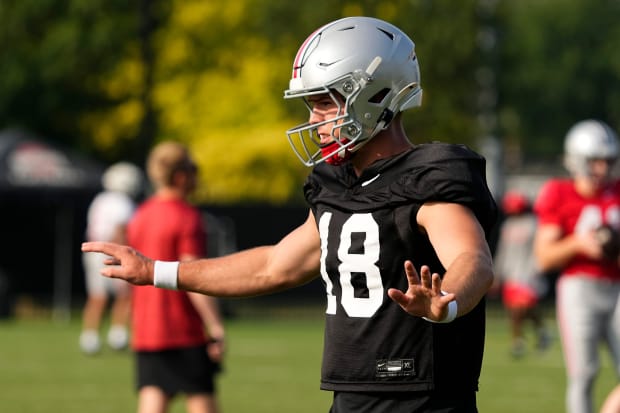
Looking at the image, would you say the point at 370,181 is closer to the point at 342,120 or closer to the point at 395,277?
the point at 342,120

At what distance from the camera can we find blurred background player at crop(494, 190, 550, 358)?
18.8 meters

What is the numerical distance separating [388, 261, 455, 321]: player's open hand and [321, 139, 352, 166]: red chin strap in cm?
81

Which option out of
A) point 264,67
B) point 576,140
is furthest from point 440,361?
point 264,67

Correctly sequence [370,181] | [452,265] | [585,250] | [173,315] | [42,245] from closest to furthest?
1. [452,265]
2. [370,181]
3. [173,315]
4. [585,250]
5. [42,245]

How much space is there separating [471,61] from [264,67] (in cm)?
730

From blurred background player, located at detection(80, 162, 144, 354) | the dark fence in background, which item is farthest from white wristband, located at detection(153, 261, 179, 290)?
the dark fence in background

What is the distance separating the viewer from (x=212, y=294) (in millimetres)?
5172

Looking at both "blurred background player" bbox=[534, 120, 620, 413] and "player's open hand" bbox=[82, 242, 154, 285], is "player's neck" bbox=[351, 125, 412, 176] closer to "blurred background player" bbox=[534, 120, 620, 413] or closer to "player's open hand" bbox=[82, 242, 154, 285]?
"player's open hand" bbox=[82, 242, 154, 285]

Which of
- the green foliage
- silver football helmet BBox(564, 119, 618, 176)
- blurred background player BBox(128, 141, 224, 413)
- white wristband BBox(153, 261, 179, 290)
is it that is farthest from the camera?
the green foliage

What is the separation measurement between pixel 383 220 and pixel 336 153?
0.87 ft

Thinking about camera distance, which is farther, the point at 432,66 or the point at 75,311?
the point at 432,66

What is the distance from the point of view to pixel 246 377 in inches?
570

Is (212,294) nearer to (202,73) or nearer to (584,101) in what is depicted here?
(202,73)

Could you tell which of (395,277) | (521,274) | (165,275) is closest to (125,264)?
(165,275)
